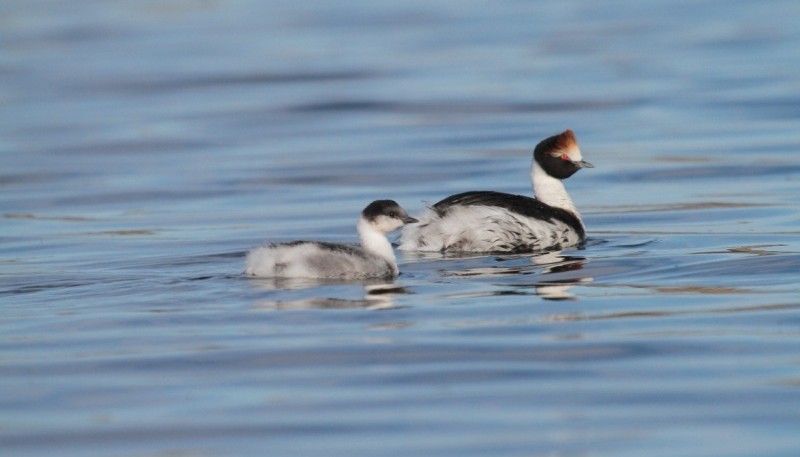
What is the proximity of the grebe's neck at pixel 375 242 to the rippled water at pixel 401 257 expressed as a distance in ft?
0.92

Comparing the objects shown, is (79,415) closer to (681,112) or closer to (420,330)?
(420,330)

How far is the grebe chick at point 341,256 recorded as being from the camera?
1104cm

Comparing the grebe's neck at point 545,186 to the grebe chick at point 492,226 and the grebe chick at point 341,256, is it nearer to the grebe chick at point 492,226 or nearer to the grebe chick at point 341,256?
the grebe chick at point 492,226

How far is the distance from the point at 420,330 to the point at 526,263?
2.93m

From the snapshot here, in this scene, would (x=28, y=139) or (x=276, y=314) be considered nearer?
(x=276, y=314)

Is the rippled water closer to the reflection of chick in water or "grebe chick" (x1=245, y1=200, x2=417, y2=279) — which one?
the reflection of chick in water

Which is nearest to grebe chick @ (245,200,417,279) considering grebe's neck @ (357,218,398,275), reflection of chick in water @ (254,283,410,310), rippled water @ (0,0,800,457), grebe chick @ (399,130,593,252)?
grebe's neck @ (357,218,398,275)

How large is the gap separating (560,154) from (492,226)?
158 cm

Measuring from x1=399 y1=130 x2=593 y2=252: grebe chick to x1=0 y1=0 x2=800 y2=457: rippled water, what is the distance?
29 centimetres

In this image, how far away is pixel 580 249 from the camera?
13.1 metres

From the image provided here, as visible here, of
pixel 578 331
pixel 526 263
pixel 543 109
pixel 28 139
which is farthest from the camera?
pixel 543 109

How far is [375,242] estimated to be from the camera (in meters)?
11.6

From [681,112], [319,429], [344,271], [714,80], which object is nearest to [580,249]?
[344,271]

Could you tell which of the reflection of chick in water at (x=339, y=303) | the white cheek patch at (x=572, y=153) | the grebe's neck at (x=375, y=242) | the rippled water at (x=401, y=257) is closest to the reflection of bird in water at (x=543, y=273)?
the rippled water at (x=401, y=257)
